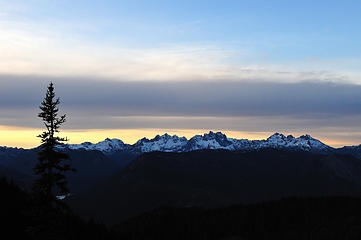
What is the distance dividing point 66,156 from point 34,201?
6259mm

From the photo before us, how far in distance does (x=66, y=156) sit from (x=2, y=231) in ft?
38.6

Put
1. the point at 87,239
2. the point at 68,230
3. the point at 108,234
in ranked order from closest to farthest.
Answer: the point at 68,230, the point at 87,239, the point at 108,234

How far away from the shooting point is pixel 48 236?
170ft

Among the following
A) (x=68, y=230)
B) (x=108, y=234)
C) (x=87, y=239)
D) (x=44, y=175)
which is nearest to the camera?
(x=44, y=175)

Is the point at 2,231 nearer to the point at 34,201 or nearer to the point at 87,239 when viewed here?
the point at 34,201

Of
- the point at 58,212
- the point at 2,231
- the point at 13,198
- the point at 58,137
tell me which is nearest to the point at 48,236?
the point at 58,212

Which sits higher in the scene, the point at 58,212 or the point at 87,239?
the point at 58,212

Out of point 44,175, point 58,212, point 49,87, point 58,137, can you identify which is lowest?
point 58,212

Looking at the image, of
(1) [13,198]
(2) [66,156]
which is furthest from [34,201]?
(1) [13,198]

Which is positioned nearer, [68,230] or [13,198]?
[68,230]

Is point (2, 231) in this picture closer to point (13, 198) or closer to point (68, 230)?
point (68, 230)

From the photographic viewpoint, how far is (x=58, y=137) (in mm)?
53250

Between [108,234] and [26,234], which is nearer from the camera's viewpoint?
[26,234]

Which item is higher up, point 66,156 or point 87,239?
point 66,156
